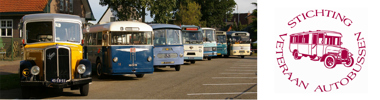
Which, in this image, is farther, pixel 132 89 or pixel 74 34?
pixel 132 89

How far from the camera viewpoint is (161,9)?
153ft

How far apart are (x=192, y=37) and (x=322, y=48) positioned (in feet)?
64.0

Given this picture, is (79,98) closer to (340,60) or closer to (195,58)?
(340,60)

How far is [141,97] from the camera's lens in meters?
12.2

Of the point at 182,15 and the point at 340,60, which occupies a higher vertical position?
the point at 182,15

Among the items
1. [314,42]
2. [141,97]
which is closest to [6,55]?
[141,97]

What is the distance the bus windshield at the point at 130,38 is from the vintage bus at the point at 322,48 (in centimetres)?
873

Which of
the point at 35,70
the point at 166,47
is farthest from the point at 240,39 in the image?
the point at 35,70

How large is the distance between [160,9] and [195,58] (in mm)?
18621

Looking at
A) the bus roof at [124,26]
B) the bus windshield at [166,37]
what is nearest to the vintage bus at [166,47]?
the bus windshield at [166,37]

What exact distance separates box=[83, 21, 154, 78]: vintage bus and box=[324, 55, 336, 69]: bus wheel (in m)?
9.05

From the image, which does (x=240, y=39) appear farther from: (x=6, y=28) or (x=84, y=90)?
(x=84, y=90)

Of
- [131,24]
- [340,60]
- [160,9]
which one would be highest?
[160,9]

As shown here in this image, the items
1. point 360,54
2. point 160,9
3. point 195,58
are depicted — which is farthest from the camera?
point 160,9
